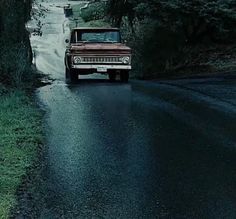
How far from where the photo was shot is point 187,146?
886 cm

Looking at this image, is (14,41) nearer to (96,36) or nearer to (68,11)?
(96,36)

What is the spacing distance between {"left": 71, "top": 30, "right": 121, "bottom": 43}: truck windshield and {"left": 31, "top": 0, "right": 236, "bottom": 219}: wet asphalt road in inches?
228

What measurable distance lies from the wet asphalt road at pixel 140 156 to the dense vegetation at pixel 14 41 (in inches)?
58.8

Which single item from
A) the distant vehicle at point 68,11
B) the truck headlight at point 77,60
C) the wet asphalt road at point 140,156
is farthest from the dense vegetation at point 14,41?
the distant vehicle at point 68,11

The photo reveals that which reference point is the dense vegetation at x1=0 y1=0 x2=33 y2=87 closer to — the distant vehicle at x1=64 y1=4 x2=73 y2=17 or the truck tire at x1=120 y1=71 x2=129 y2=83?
the truck tire at x1=120 y1=71 x2=129 y2=83

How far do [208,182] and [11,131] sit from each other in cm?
367

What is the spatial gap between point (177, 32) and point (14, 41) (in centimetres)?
1068

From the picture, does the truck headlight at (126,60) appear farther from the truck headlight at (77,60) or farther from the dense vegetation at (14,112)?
the dense vegetation at (14,112)

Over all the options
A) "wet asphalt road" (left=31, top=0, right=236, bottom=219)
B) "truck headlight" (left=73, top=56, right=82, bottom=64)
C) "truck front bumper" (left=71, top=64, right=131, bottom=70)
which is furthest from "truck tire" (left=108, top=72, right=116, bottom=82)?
"wet asphalt road" (left=31, top=0, right=236, bottom=219)

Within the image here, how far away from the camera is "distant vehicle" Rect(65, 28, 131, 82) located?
1991cm

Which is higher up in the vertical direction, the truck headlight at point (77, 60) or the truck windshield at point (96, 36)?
the truck windshield at point (96, 36)

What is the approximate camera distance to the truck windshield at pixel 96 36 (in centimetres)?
2059

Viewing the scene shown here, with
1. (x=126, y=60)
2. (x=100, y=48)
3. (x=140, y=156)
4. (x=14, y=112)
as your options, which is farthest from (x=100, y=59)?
(x=140, y=156)

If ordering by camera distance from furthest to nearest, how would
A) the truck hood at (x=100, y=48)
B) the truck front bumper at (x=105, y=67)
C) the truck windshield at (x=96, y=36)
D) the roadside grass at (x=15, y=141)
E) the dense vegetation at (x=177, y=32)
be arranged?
the dense vegetation at (x=177, y=32) → the truck windshield at (x=96, y=36) → the truck front bumper at (x=105, y=67) → the truck hood at (x=100, y=48) → the roadside grass at (x=15, y=141)
